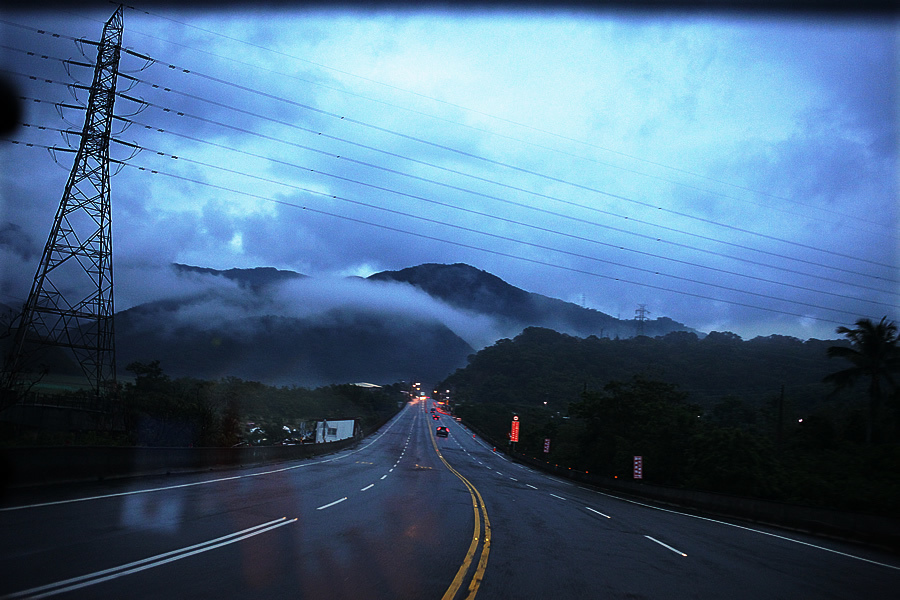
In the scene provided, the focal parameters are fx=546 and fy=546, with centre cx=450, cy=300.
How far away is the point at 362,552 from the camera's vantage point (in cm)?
997

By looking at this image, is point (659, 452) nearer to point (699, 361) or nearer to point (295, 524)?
point (295, 524)

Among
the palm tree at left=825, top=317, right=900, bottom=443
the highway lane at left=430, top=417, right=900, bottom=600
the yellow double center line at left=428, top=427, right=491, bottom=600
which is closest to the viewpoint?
the yellow double center line at left=428, top=427, right=491, bottom=600

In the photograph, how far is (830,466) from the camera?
40750 mm

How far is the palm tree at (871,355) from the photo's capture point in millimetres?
49500

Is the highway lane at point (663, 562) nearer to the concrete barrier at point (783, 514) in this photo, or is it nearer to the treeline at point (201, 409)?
the concrete barrier at point (783, 514)

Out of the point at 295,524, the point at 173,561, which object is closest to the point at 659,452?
the point at 295,524

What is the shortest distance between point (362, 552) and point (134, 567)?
3.73 m

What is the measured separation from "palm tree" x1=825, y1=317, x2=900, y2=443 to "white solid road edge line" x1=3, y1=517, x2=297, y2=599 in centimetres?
5549

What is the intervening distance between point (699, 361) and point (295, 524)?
14121 cm

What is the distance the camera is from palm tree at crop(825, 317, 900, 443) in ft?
162

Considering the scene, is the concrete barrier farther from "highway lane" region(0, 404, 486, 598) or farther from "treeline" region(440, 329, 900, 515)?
"highway lane" region(0, 404, 486, 598)

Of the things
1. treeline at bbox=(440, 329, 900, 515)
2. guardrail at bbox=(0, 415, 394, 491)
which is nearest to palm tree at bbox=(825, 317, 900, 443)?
treeline at bbox=(440, 329, 900, 515)

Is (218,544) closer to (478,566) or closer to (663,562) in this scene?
(478,566)

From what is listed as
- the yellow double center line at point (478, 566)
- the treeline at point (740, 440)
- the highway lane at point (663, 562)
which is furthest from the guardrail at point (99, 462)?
the treeline at point (740, 440)
